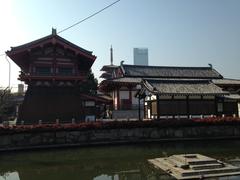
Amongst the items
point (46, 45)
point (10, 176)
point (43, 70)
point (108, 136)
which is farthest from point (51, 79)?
point (10, 176)

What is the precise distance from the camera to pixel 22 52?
31.2 meters

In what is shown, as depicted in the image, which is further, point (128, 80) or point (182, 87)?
point (128, 80)

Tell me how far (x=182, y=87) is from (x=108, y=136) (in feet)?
44.3

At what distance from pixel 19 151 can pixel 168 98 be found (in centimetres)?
→ 1765

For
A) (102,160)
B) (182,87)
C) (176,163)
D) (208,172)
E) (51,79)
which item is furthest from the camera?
(182,87)

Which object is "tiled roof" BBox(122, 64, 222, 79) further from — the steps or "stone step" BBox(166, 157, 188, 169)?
the steps

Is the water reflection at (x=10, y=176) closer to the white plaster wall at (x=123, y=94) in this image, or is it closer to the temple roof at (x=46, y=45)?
the temple roof at (x=46, y=45)

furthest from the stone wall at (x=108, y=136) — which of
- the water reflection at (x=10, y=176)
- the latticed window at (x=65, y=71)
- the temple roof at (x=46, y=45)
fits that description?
the temple roof at (x=46, y=45)

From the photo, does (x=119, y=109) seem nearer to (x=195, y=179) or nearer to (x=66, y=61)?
(x=66, y=61)

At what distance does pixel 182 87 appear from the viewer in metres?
35.1

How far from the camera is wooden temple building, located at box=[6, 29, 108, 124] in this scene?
3059 cm

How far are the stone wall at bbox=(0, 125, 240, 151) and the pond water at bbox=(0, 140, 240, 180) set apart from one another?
110 cm

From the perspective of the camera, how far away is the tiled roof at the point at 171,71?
51.9 metres

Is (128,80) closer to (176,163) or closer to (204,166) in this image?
(176,163)
